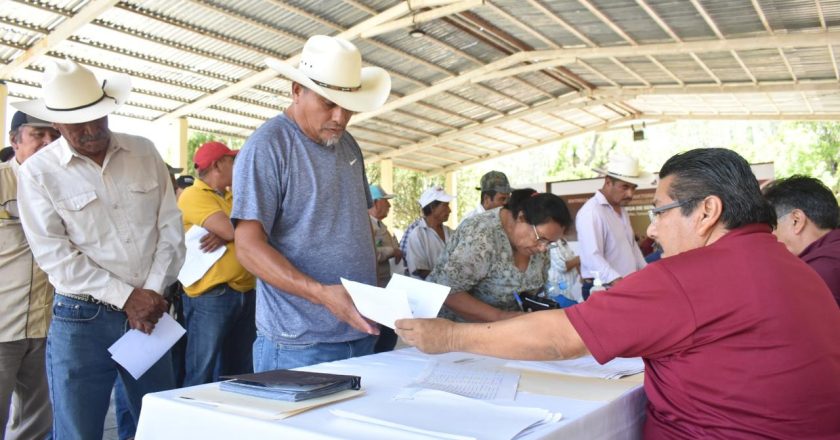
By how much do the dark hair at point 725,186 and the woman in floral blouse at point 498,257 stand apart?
1227 mm

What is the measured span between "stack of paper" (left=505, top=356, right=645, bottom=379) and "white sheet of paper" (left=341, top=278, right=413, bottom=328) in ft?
1.68

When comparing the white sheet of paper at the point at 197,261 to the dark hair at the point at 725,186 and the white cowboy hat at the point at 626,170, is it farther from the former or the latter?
the white cowboy hat at the point at 626,170

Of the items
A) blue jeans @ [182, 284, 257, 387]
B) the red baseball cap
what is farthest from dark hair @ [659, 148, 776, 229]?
the red baseball cap

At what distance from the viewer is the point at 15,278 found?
282cm

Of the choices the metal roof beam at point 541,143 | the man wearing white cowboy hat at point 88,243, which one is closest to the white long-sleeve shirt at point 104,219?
the man wearing white cowboy hat at point 88,243

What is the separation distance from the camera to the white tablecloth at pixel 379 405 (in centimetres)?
133

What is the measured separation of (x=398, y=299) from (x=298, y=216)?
61 centimetres

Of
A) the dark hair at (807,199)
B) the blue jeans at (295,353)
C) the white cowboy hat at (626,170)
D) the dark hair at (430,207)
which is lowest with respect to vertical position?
the blue jeans at (295,353)

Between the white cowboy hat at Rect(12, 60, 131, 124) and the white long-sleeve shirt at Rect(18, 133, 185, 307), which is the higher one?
the white cowboy hat at Rect(12, 60, 131, 124)

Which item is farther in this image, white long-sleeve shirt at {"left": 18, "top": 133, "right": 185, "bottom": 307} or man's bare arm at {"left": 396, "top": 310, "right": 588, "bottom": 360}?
white long-sleeve shirt at {"left": 18, "top": 133, "right": 185, "bottom": 307}

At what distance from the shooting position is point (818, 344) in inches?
57.3

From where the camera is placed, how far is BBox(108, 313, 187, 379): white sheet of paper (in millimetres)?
2344

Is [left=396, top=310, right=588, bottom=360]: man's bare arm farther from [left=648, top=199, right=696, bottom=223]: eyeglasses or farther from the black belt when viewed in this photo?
the black belt

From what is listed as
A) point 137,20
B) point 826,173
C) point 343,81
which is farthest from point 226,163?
point 826,173
